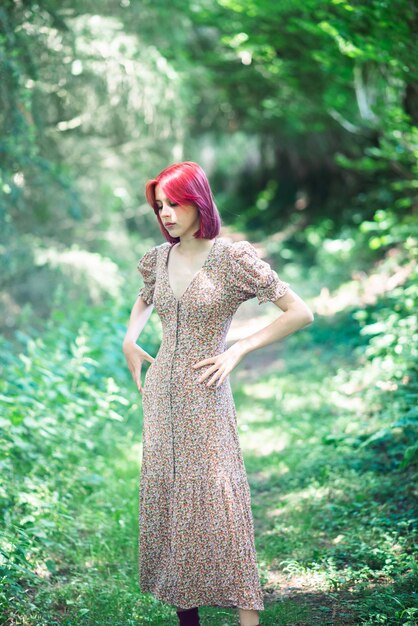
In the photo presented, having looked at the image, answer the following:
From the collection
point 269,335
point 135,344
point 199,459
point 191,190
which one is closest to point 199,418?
point 199,459

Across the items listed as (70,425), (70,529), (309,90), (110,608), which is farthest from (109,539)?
(309,90)

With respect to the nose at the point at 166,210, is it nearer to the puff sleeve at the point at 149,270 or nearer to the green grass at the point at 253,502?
the puff sleeve at the point at 149,270

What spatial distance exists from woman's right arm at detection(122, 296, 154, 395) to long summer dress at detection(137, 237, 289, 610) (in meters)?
0.28

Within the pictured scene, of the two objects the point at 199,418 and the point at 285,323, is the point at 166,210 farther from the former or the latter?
the point at 199,418

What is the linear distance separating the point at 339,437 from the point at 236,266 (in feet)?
8.11

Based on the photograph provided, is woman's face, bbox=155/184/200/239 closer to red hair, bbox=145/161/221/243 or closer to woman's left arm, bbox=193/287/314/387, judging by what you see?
red hair, bbox=145/161/221/243

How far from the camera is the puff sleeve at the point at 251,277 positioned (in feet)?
9.40

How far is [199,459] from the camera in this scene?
2.90 m

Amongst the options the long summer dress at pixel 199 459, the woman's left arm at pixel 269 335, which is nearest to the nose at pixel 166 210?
the long summer dress at pixel 199 459

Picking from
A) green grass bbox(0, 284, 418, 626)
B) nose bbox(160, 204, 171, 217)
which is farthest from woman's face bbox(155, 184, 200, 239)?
green grass bbox(0, 284, 418, 626)

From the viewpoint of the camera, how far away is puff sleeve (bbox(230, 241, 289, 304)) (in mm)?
2865

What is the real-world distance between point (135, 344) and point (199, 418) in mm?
608

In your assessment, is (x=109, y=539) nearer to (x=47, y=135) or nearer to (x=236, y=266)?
(x=236, y=266)

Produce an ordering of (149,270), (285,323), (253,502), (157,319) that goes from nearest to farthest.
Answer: (285,323)
(149,270)
(253,502)
(157,319)
